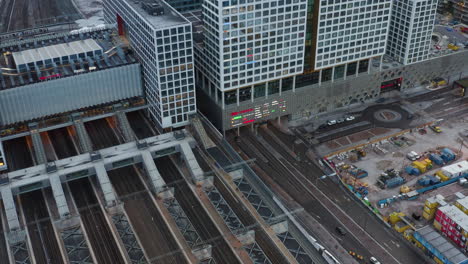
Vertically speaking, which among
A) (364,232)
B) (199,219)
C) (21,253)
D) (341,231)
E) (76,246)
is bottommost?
(364,232)

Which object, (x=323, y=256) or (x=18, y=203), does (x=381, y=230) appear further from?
(x=18, y=203)

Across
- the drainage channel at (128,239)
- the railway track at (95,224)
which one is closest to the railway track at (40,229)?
the railway track at (95,224)

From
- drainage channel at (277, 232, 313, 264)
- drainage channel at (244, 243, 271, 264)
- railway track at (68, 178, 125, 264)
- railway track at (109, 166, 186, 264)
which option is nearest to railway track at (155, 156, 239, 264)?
drainage channel at (244, 243, 271, 264)

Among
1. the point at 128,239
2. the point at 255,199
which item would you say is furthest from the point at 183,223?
the point at 255,199

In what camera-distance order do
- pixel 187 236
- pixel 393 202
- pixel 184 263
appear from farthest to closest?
pixel 393 202, pixel 187 236, pixel 184 263

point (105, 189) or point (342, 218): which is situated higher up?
point (105, 189)

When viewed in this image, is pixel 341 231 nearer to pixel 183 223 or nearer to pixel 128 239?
pixel 183 223

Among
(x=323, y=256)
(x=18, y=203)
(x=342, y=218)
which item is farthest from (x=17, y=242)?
(x=342, y=218)
